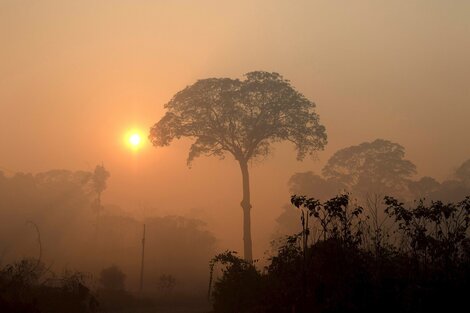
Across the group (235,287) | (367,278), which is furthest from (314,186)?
(367,278)

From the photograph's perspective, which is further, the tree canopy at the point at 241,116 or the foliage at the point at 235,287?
the tree canopy at the point at 241,116

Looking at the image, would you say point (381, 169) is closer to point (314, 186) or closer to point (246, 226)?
point (314, 186)

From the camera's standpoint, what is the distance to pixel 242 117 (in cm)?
3747

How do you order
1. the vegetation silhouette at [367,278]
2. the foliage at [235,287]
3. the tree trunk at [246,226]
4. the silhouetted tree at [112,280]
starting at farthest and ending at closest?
the silhouetted tree at [112,280], the tree trunk at [246,226], the foliage at [235,287], the vegetation silhouette at [367,278]

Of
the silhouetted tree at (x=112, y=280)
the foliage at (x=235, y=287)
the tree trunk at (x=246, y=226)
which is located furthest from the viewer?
the silhouetted tree at (x=112, y=280)

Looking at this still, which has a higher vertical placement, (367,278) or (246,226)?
(246,226)

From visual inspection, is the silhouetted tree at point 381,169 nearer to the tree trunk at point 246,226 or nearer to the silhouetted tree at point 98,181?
the tree trunk at point 246,226

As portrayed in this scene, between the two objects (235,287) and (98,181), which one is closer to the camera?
(235,287)

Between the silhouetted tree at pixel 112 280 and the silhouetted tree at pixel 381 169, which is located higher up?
the silhouetted tree at pixel 381 169

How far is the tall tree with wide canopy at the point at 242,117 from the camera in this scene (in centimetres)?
3756

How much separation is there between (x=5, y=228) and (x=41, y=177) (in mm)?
18430

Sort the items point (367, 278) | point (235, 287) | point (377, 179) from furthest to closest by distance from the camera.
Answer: point (377, 179), point (235, 287), point (367, 278)

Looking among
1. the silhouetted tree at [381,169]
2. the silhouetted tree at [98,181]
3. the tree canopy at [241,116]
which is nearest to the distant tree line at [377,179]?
the silhouetted tree at [381,169]

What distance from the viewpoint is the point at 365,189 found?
59.0 meters
